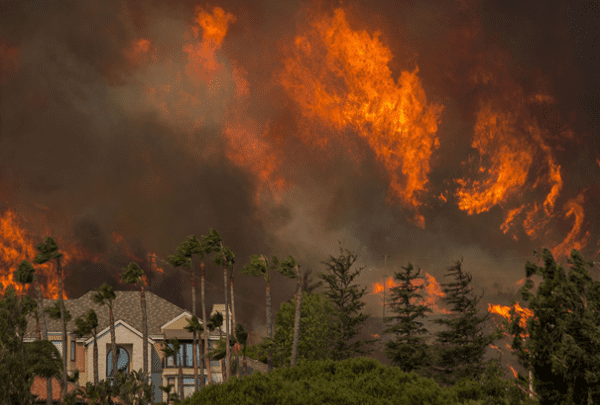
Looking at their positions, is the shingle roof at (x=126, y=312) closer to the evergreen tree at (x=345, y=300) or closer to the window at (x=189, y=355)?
the window at (x=189, y=355)

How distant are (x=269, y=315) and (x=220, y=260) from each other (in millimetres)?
6875

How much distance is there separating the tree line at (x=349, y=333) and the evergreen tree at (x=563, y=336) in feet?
0.10

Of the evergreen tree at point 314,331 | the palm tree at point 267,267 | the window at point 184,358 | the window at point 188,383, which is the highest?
the palm tree at point 267,267

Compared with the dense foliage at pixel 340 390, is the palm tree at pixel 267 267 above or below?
above

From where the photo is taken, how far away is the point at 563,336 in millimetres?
16219

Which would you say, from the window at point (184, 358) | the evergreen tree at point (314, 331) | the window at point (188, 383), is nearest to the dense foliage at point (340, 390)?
the evergreen tree at point (314, 331)

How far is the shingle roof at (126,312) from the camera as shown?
63.1 meters

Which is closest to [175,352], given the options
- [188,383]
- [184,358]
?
[184,358]

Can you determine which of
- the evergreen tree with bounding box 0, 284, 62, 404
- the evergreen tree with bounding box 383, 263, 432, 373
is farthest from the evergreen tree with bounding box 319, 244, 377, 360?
the evergreen tree with bounding box 0, 284, 62, 404

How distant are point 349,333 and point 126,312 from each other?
29.1 metres

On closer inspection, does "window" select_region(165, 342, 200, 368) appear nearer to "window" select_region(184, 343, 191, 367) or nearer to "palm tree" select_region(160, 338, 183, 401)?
"window" select_region(184, 343, 191, 367)

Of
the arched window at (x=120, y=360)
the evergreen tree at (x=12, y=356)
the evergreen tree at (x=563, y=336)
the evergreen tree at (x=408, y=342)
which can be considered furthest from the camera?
the arched window at (x=120, y=360)

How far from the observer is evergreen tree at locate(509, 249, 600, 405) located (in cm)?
1584

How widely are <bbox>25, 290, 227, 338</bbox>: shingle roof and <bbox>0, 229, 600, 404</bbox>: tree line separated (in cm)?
496
